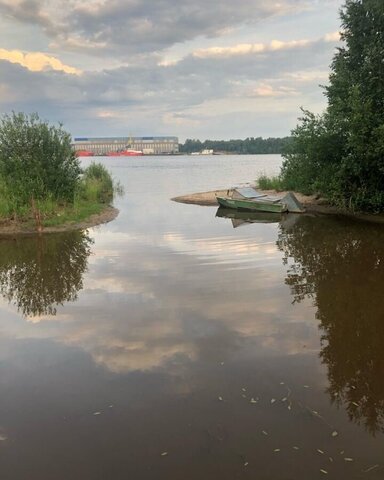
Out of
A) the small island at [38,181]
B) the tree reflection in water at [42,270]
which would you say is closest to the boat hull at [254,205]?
the small island at [38,181]

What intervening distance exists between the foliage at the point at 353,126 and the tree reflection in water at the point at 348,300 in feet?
14.6

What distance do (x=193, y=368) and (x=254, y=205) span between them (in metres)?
21.5

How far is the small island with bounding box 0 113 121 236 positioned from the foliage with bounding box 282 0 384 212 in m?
13.2

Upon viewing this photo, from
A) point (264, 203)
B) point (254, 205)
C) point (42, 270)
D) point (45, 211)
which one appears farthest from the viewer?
point (254, 205)

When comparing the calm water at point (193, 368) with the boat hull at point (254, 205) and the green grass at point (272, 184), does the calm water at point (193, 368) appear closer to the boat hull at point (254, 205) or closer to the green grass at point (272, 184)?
the boat hull at point (254, 205)

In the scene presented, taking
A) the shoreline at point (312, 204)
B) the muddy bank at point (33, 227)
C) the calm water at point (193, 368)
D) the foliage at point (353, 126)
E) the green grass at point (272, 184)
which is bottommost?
the calm water at point (193, 368)

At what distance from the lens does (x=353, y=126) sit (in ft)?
72.7

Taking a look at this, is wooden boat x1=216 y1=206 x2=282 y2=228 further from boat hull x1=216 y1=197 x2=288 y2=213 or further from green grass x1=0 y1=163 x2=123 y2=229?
green grass x1=0 y1=163 x2=123 y2=229

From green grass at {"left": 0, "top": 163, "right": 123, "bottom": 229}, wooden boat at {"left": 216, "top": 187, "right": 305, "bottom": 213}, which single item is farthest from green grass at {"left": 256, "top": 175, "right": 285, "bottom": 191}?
green grass at {"left": 0, "top": 163, "right": 123, "bottom": 229}

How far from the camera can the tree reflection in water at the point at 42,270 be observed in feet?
37.0

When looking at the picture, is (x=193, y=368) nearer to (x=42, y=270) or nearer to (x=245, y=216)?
(x=42, y=270)

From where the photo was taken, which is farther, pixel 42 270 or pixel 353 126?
pixel 353 126

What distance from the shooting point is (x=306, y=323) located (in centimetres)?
905

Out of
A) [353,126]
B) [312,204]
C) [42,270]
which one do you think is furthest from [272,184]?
[42,270]
